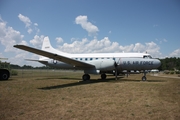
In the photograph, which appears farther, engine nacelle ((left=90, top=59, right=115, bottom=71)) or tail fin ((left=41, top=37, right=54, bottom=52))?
tail fin ((left=41, top=37, right=54, bottom=52))

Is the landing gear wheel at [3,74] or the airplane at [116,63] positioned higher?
the airplane at [116,63]

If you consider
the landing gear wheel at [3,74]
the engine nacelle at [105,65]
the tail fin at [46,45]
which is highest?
the tail fin at [46,45]

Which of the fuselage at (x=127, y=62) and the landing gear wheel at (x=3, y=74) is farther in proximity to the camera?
the landing gear wheel at (x=3, y=74)

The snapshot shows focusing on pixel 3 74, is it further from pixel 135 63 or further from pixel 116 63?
pixel 135 63

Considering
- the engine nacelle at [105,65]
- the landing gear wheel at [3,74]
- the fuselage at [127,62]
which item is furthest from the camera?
the landing gear wheel at [3,74]

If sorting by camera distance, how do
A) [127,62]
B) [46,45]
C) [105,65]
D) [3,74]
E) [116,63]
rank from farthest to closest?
[46,45] < [3,74] < [116,63] < [127,62] < [105,65]

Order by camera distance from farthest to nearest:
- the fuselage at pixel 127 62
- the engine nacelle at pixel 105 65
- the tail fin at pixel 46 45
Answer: the tail fin at pixel 46 45
the fuselage at pixel 127 62
the engine nacelle at pixel 105 65

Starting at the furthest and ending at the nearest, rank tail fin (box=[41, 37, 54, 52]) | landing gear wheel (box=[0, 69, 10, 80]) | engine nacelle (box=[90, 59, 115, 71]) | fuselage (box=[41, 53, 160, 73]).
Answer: tail fin (box=[41, 37, 54, 52]), landing gear wheel (box=[0, 69, 10, 80]), fuselage (box=[41, 53, 160, 73]), engine nacelle (box=[90, 59, 115, 71])

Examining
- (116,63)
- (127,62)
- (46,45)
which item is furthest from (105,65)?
(46,45)

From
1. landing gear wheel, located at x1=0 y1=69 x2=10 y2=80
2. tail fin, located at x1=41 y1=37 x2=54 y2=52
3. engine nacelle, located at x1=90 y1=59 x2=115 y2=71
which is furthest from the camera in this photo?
tail fin, located at x1=41 y1=37 x2=54 y2=52

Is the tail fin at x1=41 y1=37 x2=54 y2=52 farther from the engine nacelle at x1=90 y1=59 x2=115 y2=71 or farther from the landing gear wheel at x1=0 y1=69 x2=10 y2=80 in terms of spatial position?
the engine nacelle at x1=90 y1=59 x2=115 y2=71

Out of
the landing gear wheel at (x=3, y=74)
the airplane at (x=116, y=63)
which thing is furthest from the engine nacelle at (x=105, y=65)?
the landing gear wheel at (x=3, y=74)

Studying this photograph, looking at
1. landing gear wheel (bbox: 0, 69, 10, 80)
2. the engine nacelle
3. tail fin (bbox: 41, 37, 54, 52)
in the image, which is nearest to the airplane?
the engine nacelle

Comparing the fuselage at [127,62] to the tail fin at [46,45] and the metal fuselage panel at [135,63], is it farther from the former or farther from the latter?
the tail fin at [46,45]
